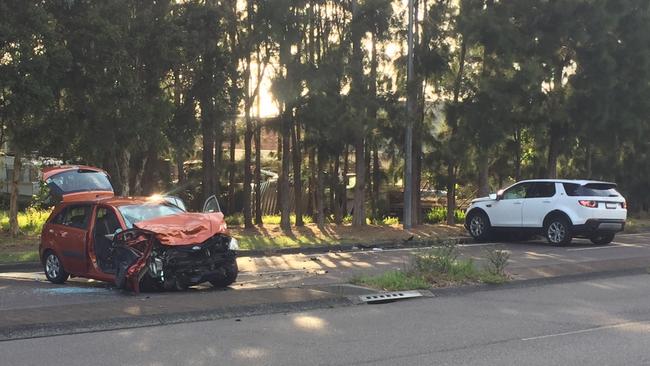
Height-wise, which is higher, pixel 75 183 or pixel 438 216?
pixel 75 183

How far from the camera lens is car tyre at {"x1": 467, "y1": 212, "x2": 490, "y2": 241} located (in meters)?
19.8

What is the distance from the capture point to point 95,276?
11.1m

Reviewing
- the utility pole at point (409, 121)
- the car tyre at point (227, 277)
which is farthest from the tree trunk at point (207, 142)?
the car tyre at point (227, 277)

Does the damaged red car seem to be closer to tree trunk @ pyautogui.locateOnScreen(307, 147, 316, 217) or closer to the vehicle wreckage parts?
the vehicle wreckage parts

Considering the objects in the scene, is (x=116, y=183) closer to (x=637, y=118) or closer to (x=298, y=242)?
(x=298, y=242)

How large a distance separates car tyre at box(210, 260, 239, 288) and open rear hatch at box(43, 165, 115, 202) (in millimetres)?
2976

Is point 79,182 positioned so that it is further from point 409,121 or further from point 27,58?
point 409,121

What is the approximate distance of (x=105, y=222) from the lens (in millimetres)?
11188

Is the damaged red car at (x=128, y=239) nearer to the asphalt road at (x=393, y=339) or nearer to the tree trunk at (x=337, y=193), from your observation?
the asphalt road at (x=393, y=339)

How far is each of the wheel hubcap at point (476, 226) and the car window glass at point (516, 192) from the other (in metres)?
1.10

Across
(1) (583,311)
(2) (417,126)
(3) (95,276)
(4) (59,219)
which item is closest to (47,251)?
(4) (59,219)

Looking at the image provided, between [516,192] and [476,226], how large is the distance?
66.8 inches

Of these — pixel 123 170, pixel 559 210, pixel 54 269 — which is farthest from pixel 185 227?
pixel 559 210

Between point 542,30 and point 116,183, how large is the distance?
47.8ft
